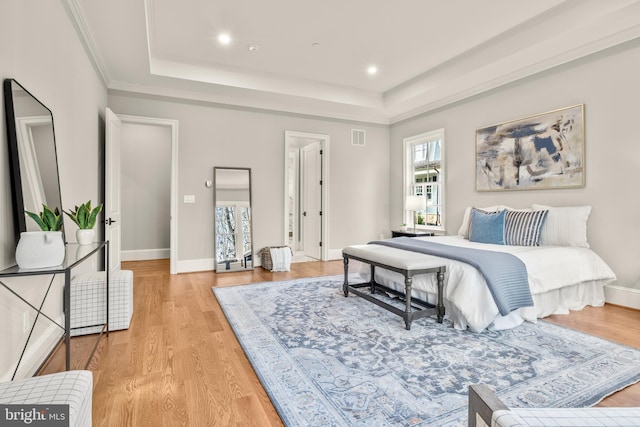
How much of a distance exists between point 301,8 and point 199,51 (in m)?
1.61

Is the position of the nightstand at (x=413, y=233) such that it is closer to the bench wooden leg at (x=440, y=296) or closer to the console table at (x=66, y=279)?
the bench wooden leg at (x=440, y=296)

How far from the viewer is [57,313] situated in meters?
2.57

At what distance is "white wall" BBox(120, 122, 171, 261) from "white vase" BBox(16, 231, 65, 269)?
5136mm

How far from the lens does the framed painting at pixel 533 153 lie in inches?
147

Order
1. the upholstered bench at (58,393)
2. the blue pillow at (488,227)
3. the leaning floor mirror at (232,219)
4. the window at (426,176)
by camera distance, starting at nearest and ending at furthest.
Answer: the upholstered bench at (58,393) → the blue pillow at (488,227) → the leaning floor mirror at (232,219) → the window at (426,176)

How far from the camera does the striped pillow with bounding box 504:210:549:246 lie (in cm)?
365

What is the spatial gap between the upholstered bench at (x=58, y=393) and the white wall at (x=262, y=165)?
409 cm

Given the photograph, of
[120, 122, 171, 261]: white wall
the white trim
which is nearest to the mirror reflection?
the white trim

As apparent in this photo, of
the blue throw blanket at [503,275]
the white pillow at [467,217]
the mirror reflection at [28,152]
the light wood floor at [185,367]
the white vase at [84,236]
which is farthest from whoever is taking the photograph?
the white pillow at [467,217]

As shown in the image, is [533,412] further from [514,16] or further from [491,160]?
[491,160]

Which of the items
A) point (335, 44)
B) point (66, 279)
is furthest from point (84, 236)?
point (335, 44)

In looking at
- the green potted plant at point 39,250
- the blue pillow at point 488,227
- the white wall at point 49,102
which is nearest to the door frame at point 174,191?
the white wall at point 49,102

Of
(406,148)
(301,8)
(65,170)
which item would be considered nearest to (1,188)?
(65,170)

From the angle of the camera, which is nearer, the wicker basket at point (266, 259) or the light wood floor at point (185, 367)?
the light wood floor at point (185, 367)
